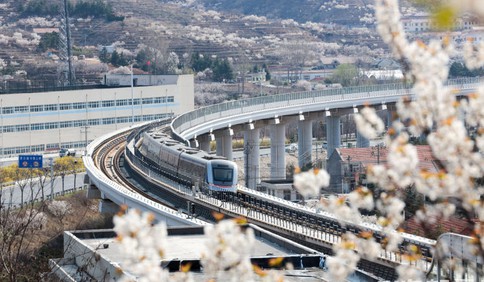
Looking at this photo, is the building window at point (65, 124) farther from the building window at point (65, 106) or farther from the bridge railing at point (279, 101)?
the bridge railing at point (279, 101)

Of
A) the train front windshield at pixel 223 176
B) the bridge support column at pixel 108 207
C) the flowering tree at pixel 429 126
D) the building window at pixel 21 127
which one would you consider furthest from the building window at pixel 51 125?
the flowering tree at pixel 429 126

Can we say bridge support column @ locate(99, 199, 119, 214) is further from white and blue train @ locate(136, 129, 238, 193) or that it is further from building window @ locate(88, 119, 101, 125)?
building window @ locate(88, 119, 101, 125)

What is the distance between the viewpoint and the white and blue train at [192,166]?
1176 inches

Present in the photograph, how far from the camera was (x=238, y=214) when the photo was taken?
2714 centimetres

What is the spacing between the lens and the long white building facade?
53.1 m

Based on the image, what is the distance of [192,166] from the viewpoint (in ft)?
102

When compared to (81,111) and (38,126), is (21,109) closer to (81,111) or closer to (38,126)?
(38,126)

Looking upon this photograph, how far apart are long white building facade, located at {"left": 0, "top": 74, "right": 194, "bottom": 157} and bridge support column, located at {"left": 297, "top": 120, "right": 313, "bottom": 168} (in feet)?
23.2

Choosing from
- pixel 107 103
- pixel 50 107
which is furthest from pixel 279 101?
pixel 50 107

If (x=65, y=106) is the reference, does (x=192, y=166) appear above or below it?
above

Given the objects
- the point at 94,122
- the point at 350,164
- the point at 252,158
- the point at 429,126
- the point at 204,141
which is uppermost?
the point at 429,126

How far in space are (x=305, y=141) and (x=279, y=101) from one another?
350 cm

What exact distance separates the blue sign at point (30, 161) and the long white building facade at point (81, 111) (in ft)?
29.8

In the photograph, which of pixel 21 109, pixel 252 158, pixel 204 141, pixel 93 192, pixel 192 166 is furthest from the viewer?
pixel 21 109
